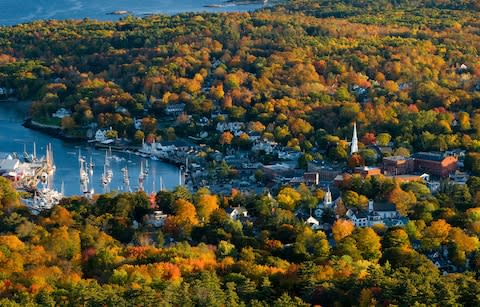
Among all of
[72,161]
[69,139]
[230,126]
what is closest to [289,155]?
[230,126]

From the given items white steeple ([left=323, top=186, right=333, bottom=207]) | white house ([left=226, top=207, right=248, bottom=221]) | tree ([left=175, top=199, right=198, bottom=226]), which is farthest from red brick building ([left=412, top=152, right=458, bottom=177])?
tree ([left=175, top=199, right=198, bottom=226])

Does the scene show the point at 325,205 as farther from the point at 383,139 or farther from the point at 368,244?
the point at 383,139

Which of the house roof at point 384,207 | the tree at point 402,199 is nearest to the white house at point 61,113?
the tree at point 402,199

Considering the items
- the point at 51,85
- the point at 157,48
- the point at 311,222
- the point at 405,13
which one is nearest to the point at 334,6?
the point at 405,13

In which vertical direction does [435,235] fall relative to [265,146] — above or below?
above

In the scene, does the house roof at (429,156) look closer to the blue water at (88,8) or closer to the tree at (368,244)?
the tree at (368,244)

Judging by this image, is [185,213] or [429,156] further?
[429,156]
